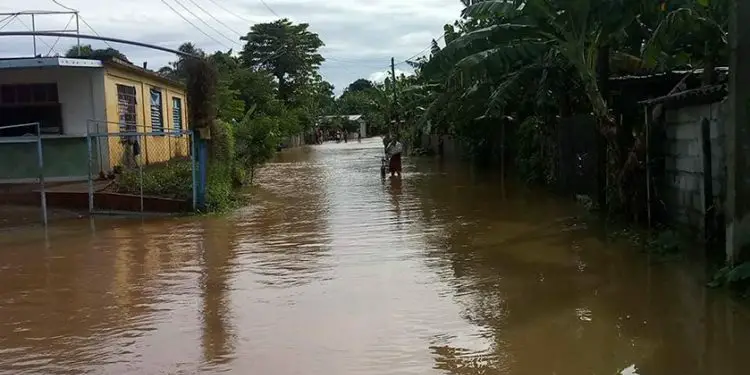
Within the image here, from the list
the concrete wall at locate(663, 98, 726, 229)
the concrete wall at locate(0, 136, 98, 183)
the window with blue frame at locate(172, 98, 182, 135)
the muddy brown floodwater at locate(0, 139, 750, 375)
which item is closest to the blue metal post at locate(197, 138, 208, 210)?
the muddy brown floodwater at locate(0, 139, 750, 375)

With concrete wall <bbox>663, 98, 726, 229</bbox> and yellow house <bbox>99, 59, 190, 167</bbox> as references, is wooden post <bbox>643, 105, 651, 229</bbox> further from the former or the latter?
yellow house <bbox>99, 59, 190, 167</bbox>

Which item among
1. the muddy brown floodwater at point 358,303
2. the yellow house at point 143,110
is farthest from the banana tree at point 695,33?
the yellow house at point 143,110

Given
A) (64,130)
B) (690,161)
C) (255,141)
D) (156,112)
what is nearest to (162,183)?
(64,130)

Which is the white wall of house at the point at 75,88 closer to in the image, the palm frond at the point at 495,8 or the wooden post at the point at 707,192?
the palm frond at the point at 495,8

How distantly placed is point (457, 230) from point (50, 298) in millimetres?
7002

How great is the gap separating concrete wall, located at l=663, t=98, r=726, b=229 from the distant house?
12.0 metres

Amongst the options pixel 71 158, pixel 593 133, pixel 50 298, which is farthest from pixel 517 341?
pixel 71 158

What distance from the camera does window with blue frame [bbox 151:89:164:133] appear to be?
82.8ft

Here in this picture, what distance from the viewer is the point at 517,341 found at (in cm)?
670

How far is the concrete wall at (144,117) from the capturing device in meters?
20.6

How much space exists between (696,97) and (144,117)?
18053 mm

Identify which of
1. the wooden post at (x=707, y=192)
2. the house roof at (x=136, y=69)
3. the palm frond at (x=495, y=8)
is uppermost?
the house roof at (x=136, y=69)

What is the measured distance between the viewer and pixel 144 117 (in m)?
24.0

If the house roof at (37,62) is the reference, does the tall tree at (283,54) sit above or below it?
above
